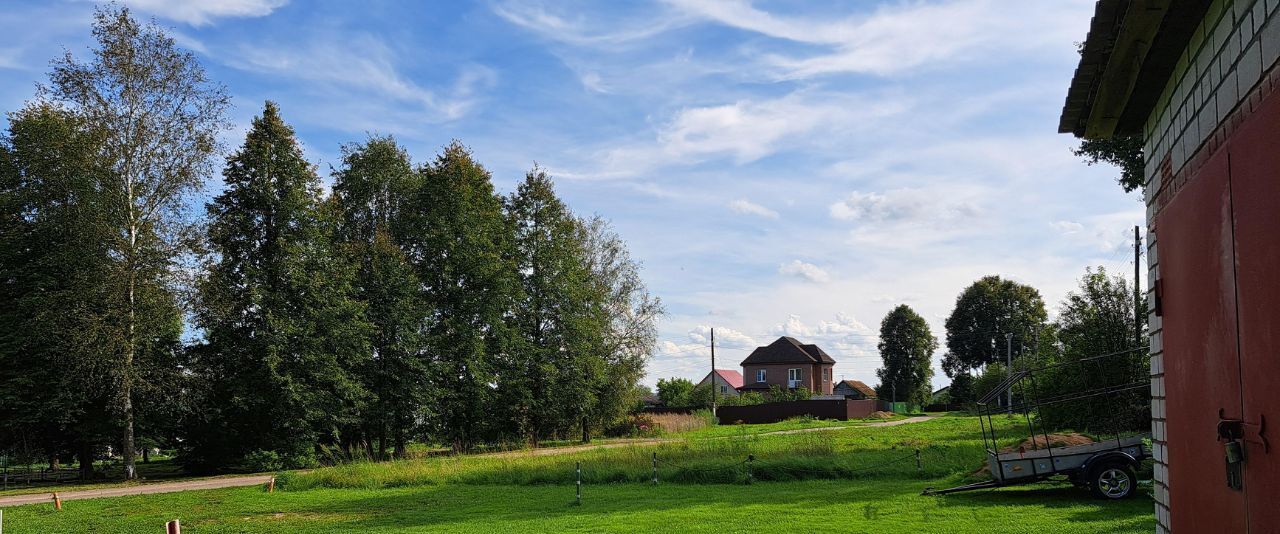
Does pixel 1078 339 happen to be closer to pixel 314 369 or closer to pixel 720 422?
pixel 314 369

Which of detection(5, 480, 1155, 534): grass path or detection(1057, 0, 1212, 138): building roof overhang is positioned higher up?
detection(1057, 0, 1212, 138): building roof overhang

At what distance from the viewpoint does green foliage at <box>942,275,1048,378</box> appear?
82562 millimetres

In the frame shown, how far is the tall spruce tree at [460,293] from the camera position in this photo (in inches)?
1580

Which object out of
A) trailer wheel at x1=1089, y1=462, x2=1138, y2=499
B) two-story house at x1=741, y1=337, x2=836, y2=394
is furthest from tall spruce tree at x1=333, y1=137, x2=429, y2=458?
two-story house at x1=741, y1=337, x2=836, y2=394

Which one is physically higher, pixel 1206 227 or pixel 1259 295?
pixel 1206 227

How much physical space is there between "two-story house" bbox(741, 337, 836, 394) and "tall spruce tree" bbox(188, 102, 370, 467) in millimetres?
60944

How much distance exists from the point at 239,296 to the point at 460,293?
1058 centimetres

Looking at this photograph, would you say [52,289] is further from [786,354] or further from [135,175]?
[786,354]

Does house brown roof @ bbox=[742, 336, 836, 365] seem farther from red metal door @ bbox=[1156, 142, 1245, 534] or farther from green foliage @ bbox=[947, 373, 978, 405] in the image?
red metal door @ bbox=[1156, 142, 1245, 534]

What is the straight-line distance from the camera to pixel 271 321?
32.0m

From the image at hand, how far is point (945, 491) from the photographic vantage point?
51.3 ft

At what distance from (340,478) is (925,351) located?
70842mm

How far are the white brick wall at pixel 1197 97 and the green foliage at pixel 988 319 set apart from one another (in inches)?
3178

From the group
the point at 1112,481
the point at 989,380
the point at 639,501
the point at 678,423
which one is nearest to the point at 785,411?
the point at 678,423
